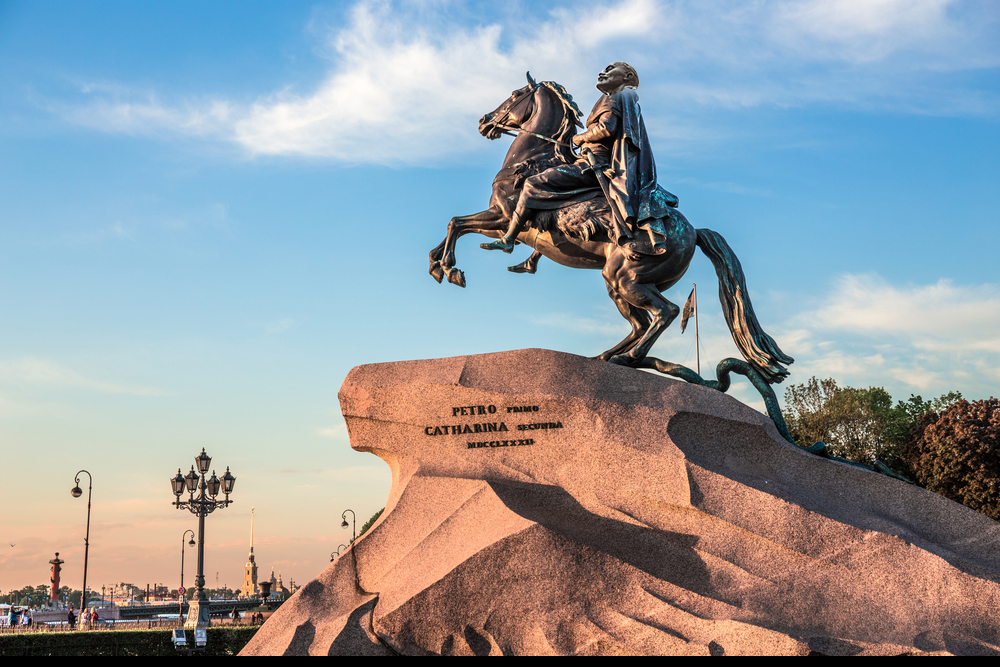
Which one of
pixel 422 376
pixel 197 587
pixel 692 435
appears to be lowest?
pixel 197 587

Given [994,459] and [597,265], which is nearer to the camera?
[597,265]

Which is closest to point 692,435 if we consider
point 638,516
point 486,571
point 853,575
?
point 638,516

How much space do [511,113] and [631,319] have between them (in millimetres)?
3019

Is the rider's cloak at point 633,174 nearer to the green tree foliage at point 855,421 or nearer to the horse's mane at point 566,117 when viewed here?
the horse's mane at point 566,117

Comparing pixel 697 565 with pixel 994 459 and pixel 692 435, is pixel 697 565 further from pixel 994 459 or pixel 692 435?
pixel 994 459

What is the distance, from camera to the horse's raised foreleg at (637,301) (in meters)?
9.81

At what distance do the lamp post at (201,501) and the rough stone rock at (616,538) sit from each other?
12843mm

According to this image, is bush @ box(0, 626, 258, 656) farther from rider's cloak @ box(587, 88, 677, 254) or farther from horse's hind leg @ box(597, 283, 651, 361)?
rider's cloak @ box(587, 88, 677, 254)

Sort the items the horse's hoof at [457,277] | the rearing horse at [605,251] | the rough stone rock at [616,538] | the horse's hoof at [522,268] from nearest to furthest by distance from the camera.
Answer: the rough stone rock at [616,538] < the rearing horse at [605,251] < the horse's hoof at [457,277] < the horse's hoof at [522,268]

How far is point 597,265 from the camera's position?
10.4 metres

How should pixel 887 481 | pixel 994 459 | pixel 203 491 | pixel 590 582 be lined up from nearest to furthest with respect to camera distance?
pixel 590 582 < pixel 887 481 < pixel 203 491 < pixel 994 459

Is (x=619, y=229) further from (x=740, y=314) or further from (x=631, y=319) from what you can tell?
(x=740, y=314)

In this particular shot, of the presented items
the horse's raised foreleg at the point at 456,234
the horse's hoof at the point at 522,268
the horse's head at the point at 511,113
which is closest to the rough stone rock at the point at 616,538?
the horse's raised foreleg at the point at 456,234

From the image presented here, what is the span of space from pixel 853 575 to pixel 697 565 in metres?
1.27
